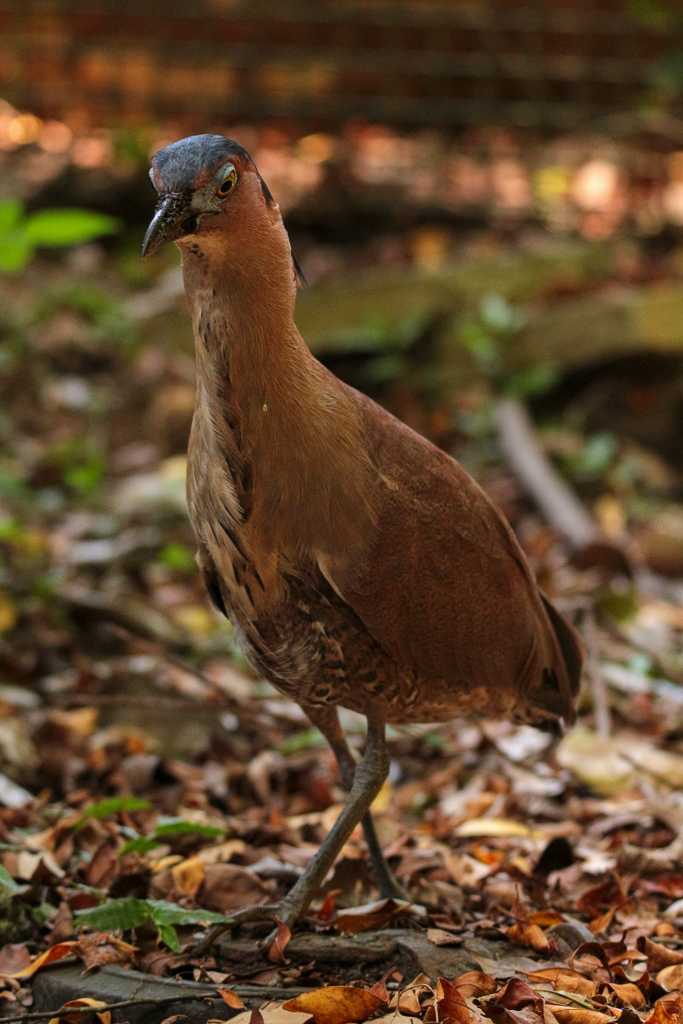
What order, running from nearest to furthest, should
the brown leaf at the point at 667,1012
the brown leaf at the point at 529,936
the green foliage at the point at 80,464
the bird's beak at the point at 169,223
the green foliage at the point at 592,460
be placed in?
the bird's beak at the point at 169,223
the brown leaf at the point at 667,1012
the brown leaf at the point at 529,936
the green foliage at the point at 80,464
the green foliage at the point at 592,460

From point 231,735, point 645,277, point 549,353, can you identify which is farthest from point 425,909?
point 645,277

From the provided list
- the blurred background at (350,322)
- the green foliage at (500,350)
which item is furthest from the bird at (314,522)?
the green foliage at (500,350)

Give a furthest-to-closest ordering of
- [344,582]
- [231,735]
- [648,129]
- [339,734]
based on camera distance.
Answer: [648,129] < [231,735] < [339,734] < [344,582]

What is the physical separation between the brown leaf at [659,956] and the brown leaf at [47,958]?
1.31m

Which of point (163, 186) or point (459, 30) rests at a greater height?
point (459, 30)

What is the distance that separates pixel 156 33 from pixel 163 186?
7280 millimetres

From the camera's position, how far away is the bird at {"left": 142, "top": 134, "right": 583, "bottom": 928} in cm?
285

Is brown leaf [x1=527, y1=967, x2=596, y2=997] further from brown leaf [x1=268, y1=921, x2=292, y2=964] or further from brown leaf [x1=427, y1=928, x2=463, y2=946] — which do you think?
brown leaf [x1=268, y1=921, x2=292, y2=964]

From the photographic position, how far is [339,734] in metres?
3.54

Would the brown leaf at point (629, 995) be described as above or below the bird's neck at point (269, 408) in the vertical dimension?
below

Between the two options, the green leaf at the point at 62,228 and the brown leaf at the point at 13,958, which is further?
the green leaf at the point at 62,228

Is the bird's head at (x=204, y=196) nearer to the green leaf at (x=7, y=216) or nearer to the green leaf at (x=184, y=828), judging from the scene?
the green leaf at (x=184, y=828)

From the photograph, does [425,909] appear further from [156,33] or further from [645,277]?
[156,33]

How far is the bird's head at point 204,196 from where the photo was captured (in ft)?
8.85
